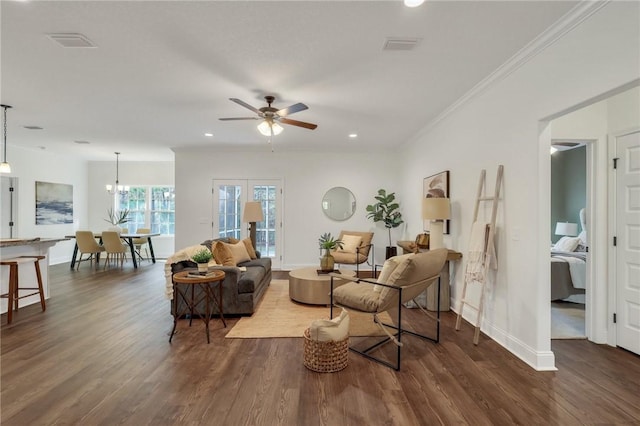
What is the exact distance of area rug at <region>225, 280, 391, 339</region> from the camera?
3396mm

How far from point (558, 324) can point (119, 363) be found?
4.67m

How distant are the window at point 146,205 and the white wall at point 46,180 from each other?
3.24 ft

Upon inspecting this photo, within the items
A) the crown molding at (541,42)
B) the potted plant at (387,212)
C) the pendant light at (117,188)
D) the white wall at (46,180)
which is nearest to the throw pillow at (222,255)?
the potted plant at (387,212)

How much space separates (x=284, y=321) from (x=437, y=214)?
2356mm

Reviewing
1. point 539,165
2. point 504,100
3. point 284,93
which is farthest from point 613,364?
point 284,93

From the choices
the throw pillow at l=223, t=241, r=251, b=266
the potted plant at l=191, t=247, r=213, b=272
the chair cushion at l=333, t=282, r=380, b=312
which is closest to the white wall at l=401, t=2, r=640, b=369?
the chair cushion at l=333, t=282, r=380, b=312

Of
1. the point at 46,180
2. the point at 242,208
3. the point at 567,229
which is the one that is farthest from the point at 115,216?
the point at 567,229

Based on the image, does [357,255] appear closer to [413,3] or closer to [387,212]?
[387,212]

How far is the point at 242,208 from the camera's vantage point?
711cm

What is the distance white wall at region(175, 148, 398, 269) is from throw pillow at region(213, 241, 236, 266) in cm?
284

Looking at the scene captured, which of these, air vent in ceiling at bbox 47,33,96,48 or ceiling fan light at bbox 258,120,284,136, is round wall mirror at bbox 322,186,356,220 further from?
air vent in ceiling at bbox 47,33,96,48

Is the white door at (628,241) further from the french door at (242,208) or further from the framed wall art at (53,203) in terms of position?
the framed wall art at (53,203)

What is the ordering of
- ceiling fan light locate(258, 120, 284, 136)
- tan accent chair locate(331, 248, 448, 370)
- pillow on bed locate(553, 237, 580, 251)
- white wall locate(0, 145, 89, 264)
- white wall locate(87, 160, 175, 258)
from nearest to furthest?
tan accent chair locate(331, 248, 448, 370), ceiling fan light locate(258, 120, 284, 136), pillow on bed locate(553, 237, 580, 251), white wall locate(0, 145, 89, 264), white wall locate(87, 160, 175, 258)

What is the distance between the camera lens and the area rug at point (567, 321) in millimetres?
3387
